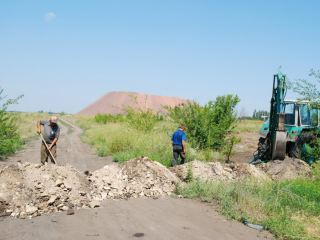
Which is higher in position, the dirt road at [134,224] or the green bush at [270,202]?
the green bush at [270,202]

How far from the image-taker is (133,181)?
37.4ft

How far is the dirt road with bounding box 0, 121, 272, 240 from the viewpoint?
25.4ft

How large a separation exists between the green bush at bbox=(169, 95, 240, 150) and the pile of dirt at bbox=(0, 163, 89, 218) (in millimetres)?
10113

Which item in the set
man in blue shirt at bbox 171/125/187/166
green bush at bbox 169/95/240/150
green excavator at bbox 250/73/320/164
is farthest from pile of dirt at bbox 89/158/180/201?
green bush at bbox 169/95/240/150

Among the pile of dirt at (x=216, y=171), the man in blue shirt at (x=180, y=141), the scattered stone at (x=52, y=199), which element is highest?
the man in blue shirt at (x=180, y=141)

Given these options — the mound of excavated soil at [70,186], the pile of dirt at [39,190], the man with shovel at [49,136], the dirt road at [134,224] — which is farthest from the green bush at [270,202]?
the man with shovel at [49,136]

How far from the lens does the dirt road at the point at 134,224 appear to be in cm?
774

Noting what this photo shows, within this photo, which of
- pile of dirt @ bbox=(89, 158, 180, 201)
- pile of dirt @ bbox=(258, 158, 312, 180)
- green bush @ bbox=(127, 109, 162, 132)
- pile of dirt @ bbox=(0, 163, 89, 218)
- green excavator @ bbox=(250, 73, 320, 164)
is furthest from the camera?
green bush @ bbox=(127, 109, 162, 132)

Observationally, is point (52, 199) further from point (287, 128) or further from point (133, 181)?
point (287, 128)

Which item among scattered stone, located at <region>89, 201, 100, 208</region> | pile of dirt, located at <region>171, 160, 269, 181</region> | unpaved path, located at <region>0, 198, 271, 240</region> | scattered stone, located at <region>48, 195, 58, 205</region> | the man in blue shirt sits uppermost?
the man in blue shirt

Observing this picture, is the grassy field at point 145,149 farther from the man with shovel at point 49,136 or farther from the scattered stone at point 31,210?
the scattered stone at point 31,210

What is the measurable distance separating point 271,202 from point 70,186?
4.54 metres

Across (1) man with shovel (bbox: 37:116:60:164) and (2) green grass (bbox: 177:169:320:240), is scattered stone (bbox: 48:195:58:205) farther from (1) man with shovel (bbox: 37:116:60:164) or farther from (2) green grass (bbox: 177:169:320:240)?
(2) green grass (bbox: 177:169:320:240)

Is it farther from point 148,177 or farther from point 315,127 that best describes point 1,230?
point 315,127
